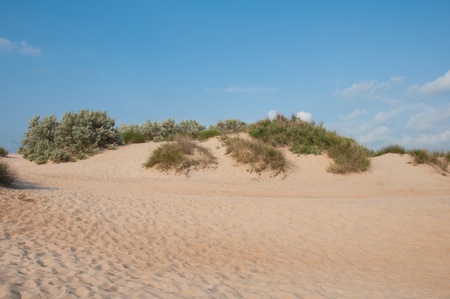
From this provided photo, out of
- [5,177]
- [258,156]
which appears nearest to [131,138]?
[258,156]

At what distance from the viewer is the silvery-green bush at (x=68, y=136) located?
25141 mm

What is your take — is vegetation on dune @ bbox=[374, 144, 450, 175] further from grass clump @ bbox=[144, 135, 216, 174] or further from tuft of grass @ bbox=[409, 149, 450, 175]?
grass clump @ bbox=[144, 135, 216, 174]

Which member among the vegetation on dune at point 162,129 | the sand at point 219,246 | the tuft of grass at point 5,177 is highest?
the vegetation on dune at point 162,129

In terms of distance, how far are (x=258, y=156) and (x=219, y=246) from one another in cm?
1287

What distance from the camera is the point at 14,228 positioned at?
25.2 ft

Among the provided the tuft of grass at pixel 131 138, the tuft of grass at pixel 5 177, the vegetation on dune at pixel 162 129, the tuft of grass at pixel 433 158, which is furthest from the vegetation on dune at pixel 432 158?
the tuft of grass at pixel 5 177

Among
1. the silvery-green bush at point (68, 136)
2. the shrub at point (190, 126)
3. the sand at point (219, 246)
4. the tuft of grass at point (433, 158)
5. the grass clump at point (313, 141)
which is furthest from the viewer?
the shrub at point (190, 126)

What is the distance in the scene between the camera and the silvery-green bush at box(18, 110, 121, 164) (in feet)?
82.5

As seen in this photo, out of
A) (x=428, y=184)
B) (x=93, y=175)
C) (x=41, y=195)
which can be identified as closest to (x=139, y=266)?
(x=41, y=195)

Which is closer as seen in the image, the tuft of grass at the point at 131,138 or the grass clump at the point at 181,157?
the grass clump at the point at 181,157

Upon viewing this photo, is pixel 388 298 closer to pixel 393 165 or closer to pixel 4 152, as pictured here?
pixel 393 165

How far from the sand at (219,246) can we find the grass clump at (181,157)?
4.54 meters

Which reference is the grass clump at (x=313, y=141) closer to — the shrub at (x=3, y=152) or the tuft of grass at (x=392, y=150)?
the tuft of grass at (x=392, y=150)

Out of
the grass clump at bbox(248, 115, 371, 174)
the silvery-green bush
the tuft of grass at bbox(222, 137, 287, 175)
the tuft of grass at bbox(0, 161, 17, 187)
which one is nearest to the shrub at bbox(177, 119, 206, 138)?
the silvery-green bush
